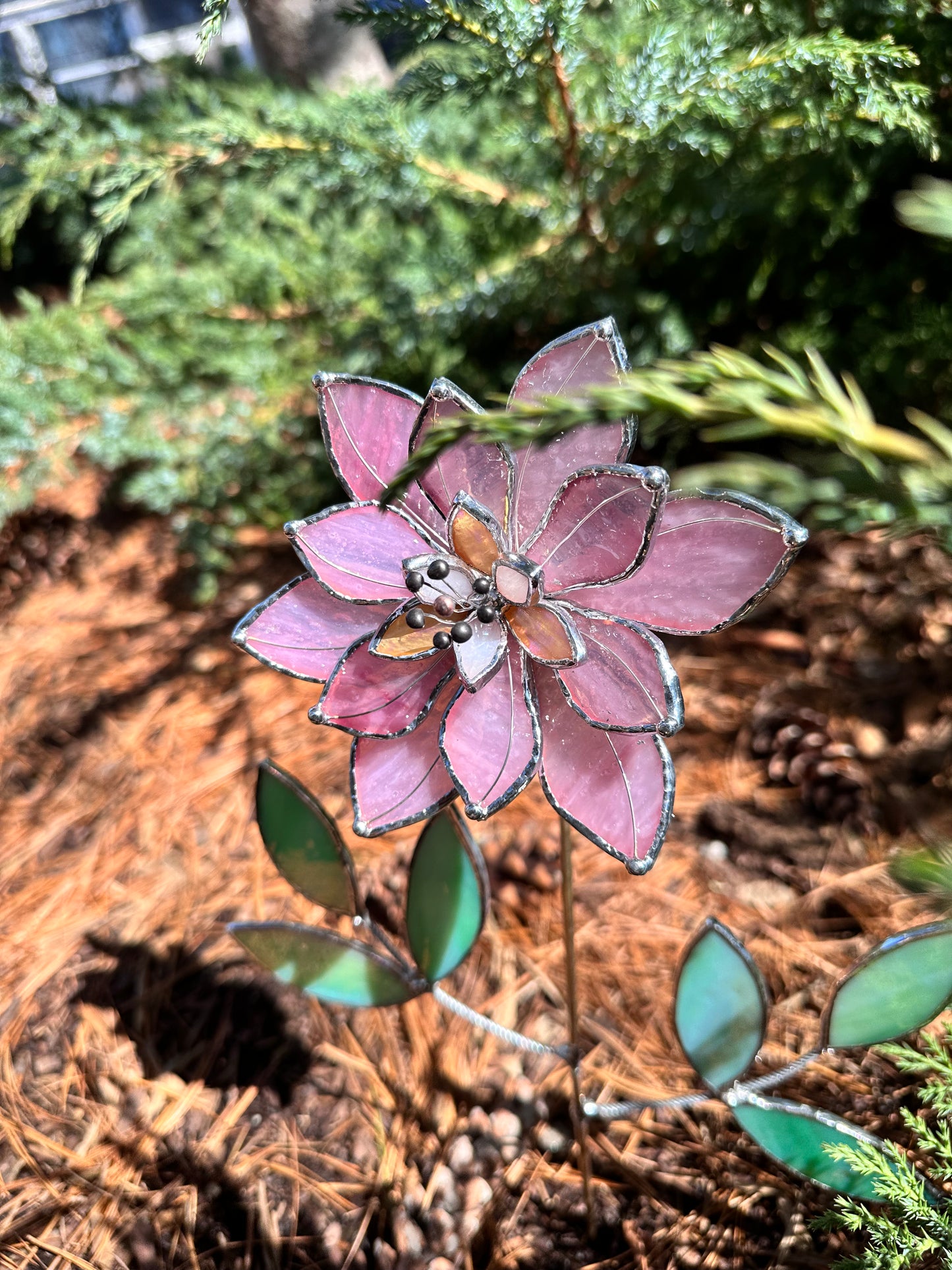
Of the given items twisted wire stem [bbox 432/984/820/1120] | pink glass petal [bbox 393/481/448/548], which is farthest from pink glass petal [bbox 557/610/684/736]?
twisted wire stem [bbox 432/984/820/1120]

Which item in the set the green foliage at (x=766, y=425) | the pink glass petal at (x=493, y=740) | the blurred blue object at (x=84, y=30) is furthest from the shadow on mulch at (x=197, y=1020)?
the blurred blue object at (x=84, y=30)

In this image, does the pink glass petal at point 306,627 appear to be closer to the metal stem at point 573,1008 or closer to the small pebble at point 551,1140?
the metal stem at point 573,1008

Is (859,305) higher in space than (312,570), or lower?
lower

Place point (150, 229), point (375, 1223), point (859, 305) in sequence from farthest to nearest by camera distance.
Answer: point (150, 229) < point (859, 305) < point (375, 1223)

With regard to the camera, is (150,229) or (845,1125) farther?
(150,229)

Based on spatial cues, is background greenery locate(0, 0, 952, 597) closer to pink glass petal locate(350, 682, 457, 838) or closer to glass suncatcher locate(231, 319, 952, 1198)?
glass suncatcher locate(231, 319, 952, 1198)

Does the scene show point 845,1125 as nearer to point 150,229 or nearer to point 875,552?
point 875,552

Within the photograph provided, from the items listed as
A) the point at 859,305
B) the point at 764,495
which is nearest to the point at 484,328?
the point at 859,305
